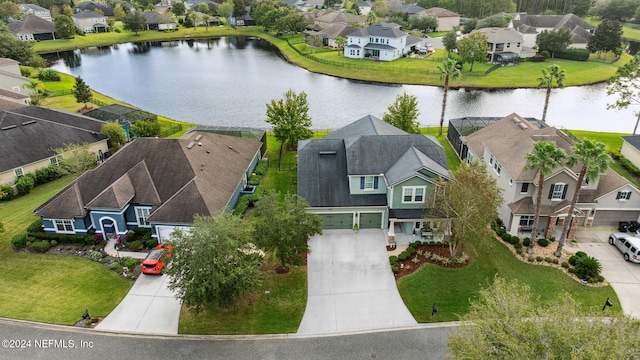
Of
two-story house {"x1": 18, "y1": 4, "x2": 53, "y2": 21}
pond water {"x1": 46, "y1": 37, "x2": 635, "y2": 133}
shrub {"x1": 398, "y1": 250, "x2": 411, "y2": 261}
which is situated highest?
two-story house {"x1": 18, "y1": 4, "x2": 53, "y2": 21}

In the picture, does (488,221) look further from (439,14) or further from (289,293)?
(439,14)

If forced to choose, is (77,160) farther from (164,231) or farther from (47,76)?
(47,76)

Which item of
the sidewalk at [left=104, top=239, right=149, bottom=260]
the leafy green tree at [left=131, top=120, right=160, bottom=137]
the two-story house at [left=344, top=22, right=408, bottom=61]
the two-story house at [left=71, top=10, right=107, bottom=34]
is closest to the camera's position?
the sidewalk at [left=104, top=239, right=149, bottom=260]

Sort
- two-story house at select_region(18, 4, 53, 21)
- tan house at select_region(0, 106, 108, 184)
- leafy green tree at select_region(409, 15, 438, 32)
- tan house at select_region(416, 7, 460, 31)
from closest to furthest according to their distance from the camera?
tan house at select_region(0, 106, 108, 184) < leafy green tree at select_region(409, 15, 438, 32) < tan house at select_region(416, 7, 460, 31) < two-story house at select_region(18, 4, 53, 21)

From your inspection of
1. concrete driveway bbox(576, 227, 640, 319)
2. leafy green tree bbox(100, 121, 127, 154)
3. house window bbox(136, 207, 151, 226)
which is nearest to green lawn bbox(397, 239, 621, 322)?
concrete driveway bbox(576, 227, 640, 319)

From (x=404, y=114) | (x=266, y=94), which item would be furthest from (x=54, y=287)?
(x=266, y=94)

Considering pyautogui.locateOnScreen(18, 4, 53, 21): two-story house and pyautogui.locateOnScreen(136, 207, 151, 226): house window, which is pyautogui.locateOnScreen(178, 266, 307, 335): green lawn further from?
pyautogui.locateOnScreen(18, 4, 53, 21): two-story house
